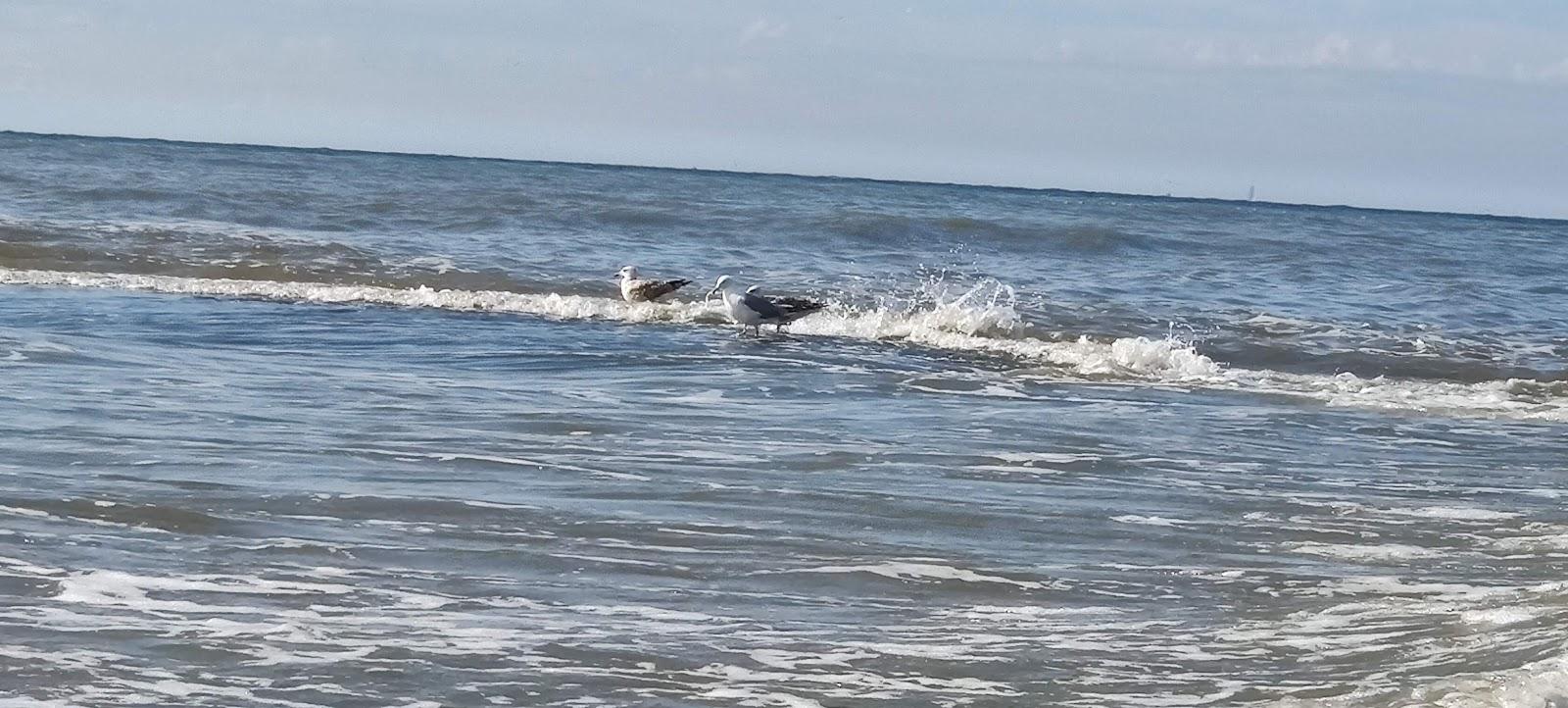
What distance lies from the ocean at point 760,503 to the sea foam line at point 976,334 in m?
0.07

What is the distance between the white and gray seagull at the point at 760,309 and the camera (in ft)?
50.1

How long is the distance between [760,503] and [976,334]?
9243 millimetres

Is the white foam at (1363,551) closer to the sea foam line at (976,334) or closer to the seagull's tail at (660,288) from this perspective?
the sea foam line at (976,334)

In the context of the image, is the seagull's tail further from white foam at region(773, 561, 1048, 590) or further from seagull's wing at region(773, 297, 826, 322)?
white foam at region(773, 561, 1048, 590)

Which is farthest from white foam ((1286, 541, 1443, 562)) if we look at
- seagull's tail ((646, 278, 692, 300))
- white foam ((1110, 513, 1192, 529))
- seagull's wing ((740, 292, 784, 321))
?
seagull's tail ((646, 278, 692, 300))

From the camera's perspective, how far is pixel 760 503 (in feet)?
A: 23.3

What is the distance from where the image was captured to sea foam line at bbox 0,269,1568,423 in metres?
12.6

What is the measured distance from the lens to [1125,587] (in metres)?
5.93

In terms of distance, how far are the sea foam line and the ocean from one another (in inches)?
2.7

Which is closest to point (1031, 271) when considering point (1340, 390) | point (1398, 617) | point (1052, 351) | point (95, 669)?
point (1052, 351)

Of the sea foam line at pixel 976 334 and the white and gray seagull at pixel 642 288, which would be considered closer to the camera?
the sea foam line at pixel 976 334

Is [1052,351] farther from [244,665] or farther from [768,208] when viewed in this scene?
[768,208]

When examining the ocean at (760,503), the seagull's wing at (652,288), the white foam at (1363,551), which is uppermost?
the seagull's wing at (652,288)

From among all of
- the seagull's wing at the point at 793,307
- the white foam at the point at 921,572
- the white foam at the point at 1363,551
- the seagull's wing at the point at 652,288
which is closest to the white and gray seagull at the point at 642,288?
the seagull's wing at the point at 652,288
